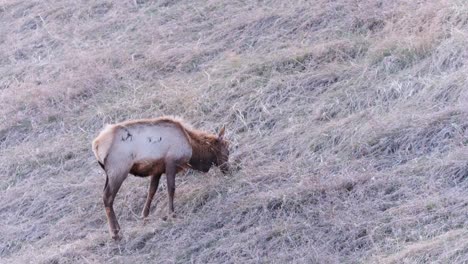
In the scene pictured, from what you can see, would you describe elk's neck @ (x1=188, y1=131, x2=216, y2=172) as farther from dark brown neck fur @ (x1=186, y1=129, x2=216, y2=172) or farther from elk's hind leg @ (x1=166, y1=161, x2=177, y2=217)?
elk's hind leg @ (x1=166, y1=161, x2=177, y2=217)

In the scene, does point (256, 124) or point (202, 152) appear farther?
point (256, 124)

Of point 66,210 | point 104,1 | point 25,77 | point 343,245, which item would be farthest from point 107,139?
point 104,1

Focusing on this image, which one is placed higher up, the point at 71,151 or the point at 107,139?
the point at 107,139

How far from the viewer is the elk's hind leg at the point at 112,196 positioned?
9.39 meters

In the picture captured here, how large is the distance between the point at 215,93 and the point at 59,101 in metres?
2.36

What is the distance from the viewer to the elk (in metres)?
9.42

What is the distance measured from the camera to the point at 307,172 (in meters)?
9.67

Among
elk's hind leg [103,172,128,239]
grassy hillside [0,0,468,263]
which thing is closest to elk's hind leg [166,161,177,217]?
grassy hillside [0,0,468,263]

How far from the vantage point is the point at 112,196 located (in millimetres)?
9469

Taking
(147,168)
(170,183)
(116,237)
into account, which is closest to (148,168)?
(147,168)

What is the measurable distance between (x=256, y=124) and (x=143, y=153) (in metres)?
2.01

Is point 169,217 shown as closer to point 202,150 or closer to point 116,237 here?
point 116,237

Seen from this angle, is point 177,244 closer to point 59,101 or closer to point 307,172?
point 307,172

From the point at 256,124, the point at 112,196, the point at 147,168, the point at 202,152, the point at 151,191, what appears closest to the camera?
the point at 112,196
